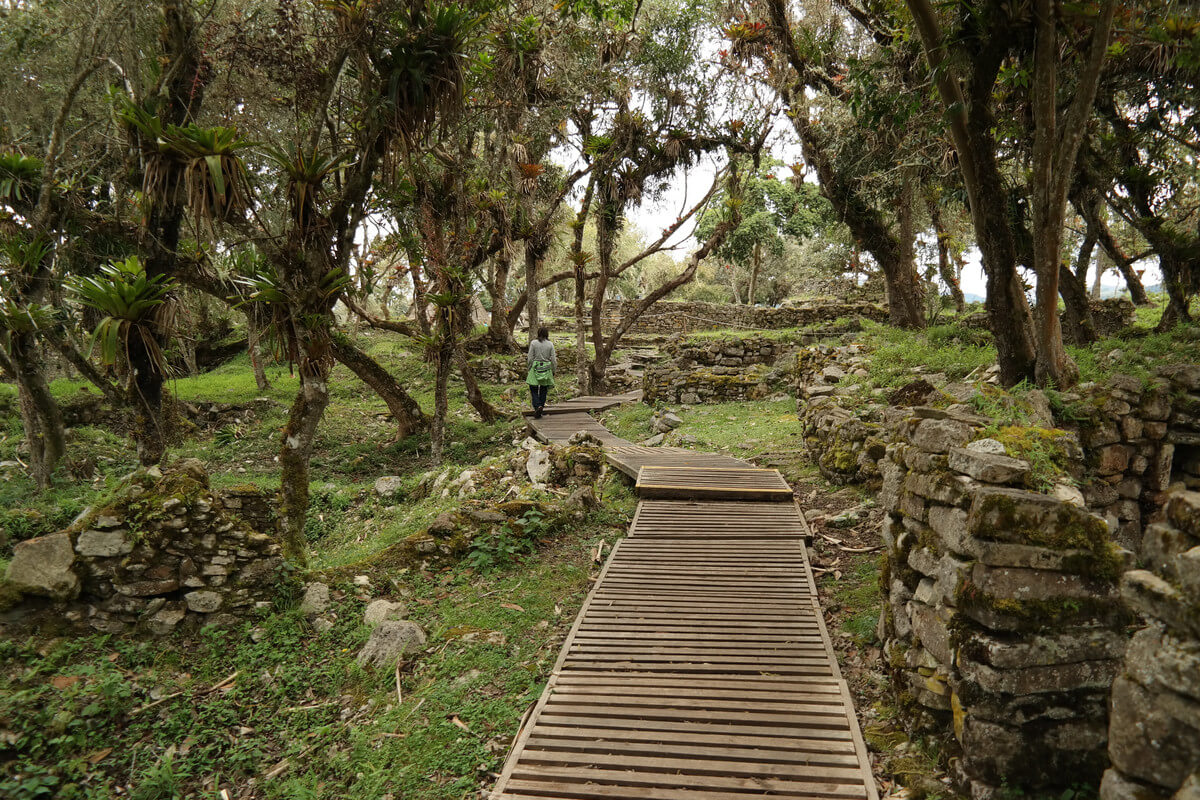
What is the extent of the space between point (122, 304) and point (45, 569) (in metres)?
2.31

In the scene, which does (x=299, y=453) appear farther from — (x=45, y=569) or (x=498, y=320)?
(x=498, y=320)

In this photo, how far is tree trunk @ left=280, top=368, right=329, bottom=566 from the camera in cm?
541

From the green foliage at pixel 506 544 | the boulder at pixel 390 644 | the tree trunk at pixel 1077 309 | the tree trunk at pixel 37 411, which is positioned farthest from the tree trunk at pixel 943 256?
the tree trunk at pixel 37 411

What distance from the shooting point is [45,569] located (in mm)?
3893

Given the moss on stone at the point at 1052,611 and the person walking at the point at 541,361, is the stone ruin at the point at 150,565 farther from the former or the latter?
the person walking at the point at 541,361

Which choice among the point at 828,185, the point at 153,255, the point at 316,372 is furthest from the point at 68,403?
the point at 828,185

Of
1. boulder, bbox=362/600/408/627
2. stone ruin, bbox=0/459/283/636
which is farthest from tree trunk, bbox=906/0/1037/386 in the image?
stone ruin, bbox=0/459/283/636

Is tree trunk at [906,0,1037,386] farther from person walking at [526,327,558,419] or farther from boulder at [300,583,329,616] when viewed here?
boulder at [300,583,329,616]

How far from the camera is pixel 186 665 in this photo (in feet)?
13.2

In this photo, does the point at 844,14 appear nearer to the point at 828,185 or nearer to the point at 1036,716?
the point at 828,185

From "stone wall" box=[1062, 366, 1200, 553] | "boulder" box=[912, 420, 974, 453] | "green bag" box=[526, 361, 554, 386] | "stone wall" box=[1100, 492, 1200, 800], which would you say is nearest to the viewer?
"stone wall" box=[1100, 492, 1200, 800]

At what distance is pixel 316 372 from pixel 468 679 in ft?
10.5

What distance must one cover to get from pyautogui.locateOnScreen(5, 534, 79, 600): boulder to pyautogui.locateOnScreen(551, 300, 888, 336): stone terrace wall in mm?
18061

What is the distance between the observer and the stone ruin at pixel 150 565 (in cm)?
391
